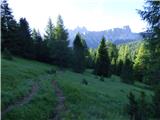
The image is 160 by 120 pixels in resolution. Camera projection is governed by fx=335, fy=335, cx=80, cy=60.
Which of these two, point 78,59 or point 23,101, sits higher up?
point 78,59

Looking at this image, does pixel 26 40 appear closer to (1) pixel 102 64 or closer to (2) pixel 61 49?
(2) pixel 61 49

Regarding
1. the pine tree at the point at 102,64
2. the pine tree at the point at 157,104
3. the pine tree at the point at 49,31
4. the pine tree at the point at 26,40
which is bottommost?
the pine tree at the point at 157,104

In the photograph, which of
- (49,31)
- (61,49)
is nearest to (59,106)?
(61,49)

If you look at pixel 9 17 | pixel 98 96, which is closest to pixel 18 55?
pixel 9 17

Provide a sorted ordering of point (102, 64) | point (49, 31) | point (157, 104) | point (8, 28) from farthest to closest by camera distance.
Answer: point (49, 31) → point (102, 64) → point (8, 28) → point (157, 104)

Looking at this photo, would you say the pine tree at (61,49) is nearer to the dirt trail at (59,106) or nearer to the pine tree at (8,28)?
the pine tree at (8,28)

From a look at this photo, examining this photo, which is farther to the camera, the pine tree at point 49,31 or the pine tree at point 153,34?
the pine tree at point 49,31

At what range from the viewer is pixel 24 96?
25641 millimetres

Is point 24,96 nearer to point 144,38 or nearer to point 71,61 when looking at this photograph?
point 144,38

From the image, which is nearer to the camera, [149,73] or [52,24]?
[149,73]

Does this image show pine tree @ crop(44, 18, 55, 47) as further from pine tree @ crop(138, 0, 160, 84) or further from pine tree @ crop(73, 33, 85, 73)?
pine tree @ crop(138, 0, 160, 84)

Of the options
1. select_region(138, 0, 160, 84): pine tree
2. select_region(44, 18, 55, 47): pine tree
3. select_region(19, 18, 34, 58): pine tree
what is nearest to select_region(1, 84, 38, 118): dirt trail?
select_region(138, 0, 160, 84): pine tree

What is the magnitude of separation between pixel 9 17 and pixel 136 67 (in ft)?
114

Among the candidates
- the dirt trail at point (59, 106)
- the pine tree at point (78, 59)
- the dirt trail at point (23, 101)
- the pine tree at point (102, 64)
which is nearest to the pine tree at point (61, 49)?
the pine tree at point (78, 59)
